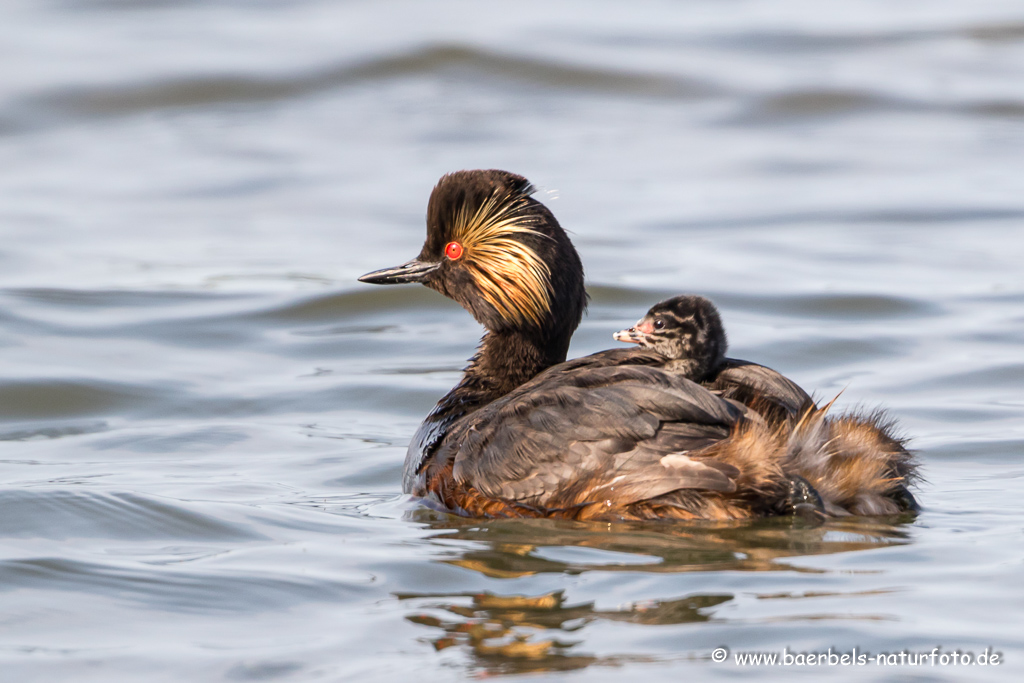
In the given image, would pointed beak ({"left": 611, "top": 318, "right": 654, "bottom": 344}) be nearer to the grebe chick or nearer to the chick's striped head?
the grebe chick


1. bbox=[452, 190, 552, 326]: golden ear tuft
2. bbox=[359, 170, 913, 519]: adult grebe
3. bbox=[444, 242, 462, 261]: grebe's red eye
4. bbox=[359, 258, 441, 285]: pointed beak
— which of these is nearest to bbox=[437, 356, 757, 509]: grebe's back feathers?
bbox=[359, 170, 913, 519]: adult grebe

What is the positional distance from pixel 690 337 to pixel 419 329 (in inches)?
192

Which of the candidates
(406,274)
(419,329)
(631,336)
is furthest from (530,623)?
(419,329)

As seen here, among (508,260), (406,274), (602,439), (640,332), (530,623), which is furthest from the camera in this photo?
(406,274)

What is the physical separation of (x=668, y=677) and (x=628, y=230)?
8.94 meters

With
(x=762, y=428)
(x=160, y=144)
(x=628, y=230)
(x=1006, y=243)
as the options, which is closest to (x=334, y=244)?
(x=628, y=230)

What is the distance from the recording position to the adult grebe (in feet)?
15.9

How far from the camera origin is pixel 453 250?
20.6ft

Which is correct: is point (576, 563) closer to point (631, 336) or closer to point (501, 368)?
point (631, 336)

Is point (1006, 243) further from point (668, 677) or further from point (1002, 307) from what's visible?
point (668, 677)

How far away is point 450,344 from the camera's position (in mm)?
9562

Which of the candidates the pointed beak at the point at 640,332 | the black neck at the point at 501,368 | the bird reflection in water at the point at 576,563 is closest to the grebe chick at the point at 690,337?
the pointed beak at the point at 640,332

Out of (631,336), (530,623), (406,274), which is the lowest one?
→ (530,623)

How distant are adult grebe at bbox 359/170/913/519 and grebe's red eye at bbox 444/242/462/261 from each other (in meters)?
0.10
